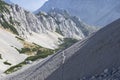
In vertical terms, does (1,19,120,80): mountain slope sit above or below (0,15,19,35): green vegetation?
below

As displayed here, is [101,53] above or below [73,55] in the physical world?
below

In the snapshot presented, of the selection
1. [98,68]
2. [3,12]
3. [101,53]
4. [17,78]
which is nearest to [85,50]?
[101,53]

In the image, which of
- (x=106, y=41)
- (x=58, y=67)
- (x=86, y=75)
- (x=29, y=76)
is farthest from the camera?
(x=29, y=76)

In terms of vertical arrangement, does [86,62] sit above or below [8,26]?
below

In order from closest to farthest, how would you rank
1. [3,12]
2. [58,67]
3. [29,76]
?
[58,67] < [29,76] < [3,12]

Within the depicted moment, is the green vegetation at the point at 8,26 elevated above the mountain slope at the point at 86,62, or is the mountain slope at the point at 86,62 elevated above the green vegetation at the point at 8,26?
the green vegetation at the point at 8,26

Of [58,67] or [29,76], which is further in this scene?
[29,76]

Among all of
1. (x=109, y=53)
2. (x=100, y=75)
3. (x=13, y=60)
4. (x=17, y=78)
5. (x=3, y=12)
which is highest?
(x=3, y=12)

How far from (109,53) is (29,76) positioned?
13.2 meters

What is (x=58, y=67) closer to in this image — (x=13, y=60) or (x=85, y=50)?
(x=85, y=50)

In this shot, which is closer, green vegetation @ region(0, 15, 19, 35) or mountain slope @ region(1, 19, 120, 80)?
mountain slope @ region(1, 19, 120, 80)

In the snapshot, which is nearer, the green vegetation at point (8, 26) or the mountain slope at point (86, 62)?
the mountain slope at point (86, 62)

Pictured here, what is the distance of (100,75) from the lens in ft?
96.7

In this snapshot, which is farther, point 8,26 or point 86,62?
point 8,26
